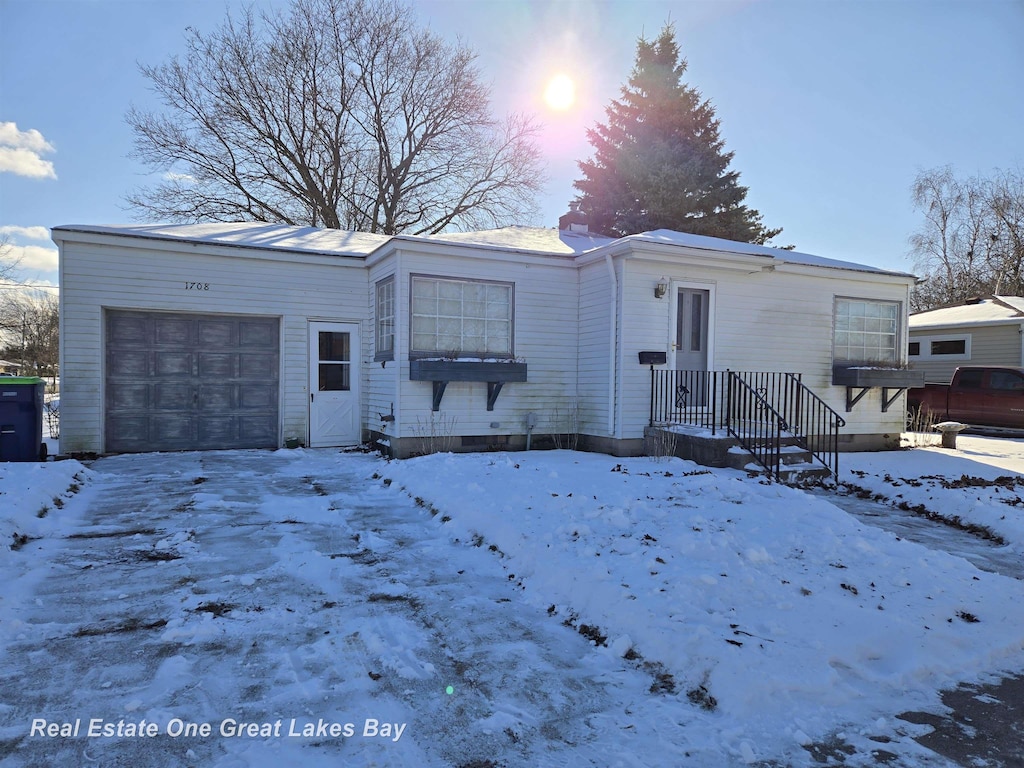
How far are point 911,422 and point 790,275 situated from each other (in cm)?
718

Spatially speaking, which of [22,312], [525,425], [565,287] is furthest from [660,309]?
[22,312]

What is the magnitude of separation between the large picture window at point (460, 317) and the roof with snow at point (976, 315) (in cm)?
1507

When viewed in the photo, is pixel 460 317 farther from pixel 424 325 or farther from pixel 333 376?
pixel 333 376

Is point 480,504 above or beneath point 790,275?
beneath

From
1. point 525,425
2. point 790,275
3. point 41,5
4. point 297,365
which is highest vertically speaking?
point 41,5

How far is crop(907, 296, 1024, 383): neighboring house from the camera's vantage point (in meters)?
16.5

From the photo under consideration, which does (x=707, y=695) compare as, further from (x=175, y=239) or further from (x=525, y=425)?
(x=175, y=239)

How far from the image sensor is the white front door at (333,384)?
9.89m

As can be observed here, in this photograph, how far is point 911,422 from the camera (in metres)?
14.7

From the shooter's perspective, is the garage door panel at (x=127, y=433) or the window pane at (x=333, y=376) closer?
the garage door panel at (x=127, y=433)

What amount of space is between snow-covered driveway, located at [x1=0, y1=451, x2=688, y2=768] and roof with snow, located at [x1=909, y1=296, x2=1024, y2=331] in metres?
18.4

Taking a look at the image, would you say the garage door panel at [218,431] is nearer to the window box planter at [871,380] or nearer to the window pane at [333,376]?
the window pane at [333,376]

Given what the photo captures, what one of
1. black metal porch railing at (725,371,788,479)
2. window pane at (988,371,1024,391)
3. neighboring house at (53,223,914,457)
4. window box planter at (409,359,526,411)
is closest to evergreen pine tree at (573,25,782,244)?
window pane at (988,371,1024,391)

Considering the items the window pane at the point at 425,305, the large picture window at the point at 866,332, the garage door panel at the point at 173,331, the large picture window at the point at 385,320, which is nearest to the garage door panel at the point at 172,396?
the garage door panel at the point at 173,331
